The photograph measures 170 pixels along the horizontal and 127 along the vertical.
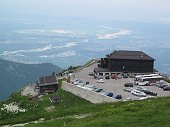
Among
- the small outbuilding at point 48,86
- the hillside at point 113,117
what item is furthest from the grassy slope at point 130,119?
the small outbuilding at point 48,86

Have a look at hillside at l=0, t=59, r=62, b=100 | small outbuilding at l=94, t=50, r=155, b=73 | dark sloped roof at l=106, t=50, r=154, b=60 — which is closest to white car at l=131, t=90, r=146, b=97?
small outbuilding at l=94, t=50, r=155, b=73

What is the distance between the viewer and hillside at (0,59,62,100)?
164 metres

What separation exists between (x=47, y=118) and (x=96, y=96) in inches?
590

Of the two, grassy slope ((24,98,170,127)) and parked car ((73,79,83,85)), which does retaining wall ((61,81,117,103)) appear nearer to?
parked car ((73,79,83,85))

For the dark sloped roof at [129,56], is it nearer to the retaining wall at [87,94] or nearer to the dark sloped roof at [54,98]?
the retaining wall at [87,94]

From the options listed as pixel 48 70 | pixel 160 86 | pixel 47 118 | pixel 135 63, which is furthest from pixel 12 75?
pixel 47 118

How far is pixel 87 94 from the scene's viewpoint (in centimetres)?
4650

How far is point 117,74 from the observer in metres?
61.7

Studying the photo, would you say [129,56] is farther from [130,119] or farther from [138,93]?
[130,119]

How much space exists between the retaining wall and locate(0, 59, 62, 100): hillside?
10817 cm

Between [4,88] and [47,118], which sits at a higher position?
[47,118]

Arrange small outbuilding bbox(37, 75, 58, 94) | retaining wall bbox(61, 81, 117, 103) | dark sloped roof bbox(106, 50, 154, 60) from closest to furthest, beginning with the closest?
retaining wall bbox(61, 81, 117, 103), small outbuilding bbox(37, 75, 58, 94), dark sloped roof bbox(106, 50, 154, 60)

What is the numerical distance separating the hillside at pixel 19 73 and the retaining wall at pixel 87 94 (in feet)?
355

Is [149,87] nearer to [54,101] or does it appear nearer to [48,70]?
[54,101]
